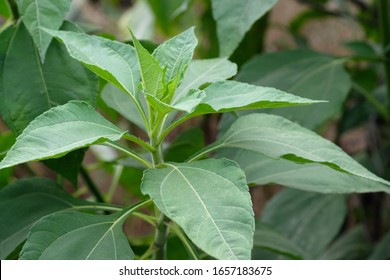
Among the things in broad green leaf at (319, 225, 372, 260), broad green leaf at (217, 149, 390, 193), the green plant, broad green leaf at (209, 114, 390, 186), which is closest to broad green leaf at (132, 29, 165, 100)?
the green plant

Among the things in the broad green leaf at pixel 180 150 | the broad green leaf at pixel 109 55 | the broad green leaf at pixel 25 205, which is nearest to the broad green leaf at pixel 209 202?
the broad green leaf at pixel 109 55

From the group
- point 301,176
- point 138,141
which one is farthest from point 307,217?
point 138,141

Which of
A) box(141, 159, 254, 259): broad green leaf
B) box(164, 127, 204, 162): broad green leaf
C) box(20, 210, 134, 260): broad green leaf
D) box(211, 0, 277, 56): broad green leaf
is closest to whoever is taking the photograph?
box(141, 159, 254, 259): broad green leaf

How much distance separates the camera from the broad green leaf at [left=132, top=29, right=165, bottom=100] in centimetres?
64

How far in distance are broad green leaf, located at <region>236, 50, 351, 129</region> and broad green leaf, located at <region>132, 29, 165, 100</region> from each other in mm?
390

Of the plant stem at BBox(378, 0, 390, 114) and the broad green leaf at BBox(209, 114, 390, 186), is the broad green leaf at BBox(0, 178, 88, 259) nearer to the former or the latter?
the broad green leaf at BBox(209, 114, 390, 186)

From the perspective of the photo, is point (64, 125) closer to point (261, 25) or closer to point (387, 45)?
point (387, 45)

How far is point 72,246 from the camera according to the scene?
Result: 0.64m

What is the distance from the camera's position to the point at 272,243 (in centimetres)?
92

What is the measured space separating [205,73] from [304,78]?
362 millimetres

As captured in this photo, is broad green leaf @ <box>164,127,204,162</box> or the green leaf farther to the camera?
broad green leaf @ <box>164,127,204,162</box>

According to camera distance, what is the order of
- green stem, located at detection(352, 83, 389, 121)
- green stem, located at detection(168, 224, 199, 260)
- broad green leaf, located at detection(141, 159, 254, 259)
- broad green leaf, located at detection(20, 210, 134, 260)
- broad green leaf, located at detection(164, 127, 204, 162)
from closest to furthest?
broad green leaf, located at detection(141, 159, 254, 259)
broad green leaf, located at detection(20, 210, 134, 260)
green stem, located at detection(168, 224, 199, 260)
broad green leaf, located at detection(164, 127, 204, 162)
green stem, located at detection(352, 83, 389, 121)

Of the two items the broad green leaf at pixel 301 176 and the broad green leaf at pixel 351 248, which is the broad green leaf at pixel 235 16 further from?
the broad green leaf at pixel 351 248

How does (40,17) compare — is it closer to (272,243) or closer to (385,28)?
(272,243)
